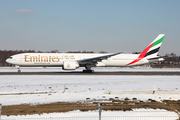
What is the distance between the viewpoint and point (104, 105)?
11.5 meters

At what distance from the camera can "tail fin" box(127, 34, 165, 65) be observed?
37.9 meters

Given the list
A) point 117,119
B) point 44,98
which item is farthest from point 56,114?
point 44,98

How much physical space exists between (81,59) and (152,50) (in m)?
15.0

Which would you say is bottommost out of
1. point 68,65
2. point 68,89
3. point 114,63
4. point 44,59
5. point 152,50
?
point 68,89

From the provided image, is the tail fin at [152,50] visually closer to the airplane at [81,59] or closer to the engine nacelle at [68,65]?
the airplane at [81,59]

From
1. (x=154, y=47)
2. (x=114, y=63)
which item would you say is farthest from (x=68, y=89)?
(x=154, y=47)

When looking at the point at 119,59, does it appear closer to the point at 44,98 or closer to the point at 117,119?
the point at 44,98

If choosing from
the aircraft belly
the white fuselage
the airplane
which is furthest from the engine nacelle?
the aircraft belly

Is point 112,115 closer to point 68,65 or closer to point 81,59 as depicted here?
point 68,65

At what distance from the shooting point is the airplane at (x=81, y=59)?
33.7 metres

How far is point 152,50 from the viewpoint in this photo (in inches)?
1502

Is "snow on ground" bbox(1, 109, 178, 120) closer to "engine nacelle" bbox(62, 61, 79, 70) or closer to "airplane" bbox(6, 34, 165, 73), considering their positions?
"engine nacelle" bbox(62, 61, 79, 70)

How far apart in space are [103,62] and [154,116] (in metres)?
27.2

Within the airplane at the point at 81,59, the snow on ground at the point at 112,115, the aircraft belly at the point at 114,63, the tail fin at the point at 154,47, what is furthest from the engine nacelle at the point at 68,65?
the snow on ground at the point at 112,115
